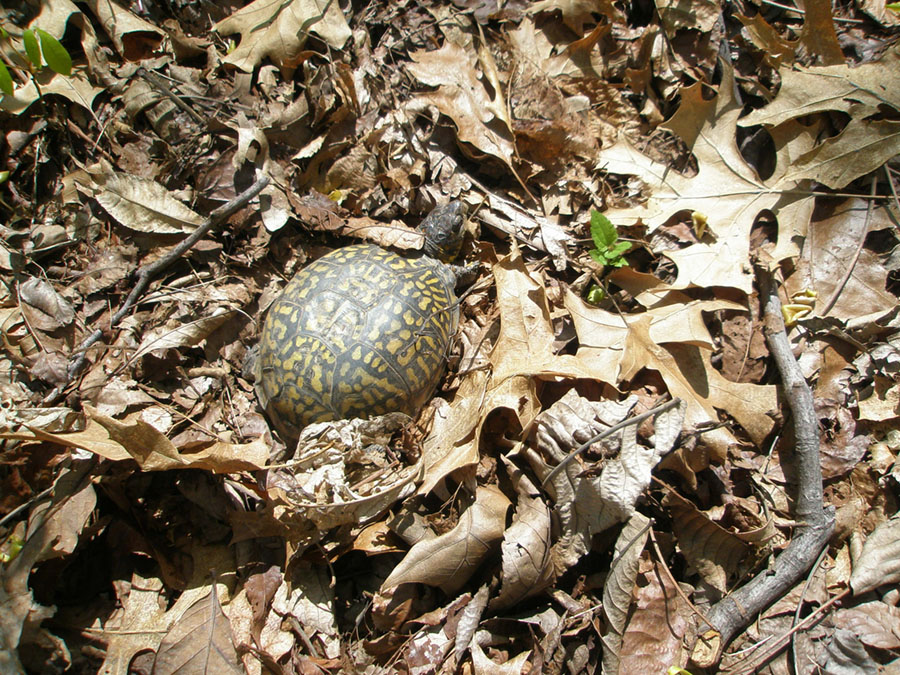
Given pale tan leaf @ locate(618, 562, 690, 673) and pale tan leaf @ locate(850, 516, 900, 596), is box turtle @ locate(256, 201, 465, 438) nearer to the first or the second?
pale tan leaf @ locate(618, 562, 690, 673)

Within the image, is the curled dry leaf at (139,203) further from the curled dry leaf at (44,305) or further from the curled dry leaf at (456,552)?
the curled dry leaf at (456,552)

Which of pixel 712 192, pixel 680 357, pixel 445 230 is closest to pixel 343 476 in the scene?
pixel 445 230

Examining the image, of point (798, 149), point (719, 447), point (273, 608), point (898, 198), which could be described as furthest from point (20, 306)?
point (898, 198)

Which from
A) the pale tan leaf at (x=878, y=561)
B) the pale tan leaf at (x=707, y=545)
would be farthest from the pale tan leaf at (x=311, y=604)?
the pale tan leaf at (x=878, y=561)

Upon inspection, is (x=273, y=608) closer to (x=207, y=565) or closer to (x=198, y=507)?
(x=207, y=565)

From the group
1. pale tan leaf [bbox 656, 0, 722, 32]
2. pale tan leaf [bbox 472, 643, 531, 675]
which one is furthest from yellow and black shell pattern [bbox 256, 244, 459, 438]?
pale tan leaf [bbox 656, 0, 722, 32]
